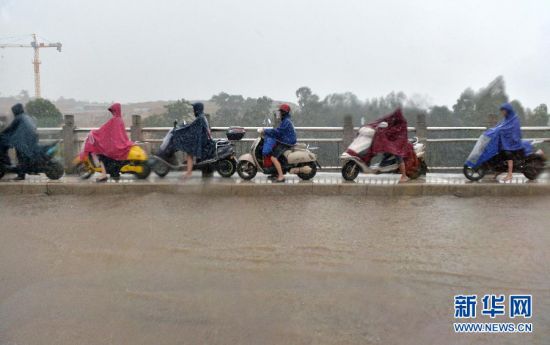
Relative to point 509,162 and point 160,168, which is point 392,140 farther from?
point 160,168

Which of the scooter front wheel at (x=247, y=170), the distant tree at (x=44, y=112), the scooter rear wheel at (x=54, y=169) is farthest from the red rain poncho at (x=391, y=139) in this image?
the distant tree at (x=44, y=112)

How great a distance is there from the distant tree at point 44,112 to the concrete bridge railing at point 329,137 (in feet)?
0.59

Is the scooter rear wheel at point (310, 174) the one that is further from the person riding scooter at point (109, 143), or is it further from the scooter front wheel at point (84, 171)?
the scooter front wheel at point (84, 171)

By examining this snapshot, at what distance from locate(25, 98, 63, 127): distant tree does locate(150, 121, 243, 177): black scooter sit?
9.14 ft

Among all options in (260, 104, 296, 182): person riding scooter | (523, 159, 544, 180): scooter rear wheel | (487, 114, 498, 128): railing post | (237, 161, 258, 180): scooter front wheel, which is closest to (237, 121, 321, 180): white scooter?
(237, 161, 258, 180): scooter front wheel

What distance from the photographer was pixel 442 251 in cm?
637

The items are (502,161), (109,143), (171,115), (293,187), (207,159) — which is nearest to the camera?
(293,187)

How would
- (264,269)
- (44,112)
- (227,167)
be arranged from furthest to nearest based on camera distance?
(44,112) < (227,167) < (264,269)

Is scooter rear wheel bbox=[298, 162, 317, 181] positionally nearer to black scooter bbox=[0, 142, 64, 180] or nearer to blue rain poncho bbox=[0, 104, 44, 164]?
black scooter bbox=[0, 142, 64, 180]

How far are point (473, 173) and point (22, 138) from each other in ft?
28.8

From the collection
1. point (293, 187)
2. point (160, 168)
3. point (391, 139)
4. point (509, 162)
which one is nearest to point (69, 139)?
point (160, 168)

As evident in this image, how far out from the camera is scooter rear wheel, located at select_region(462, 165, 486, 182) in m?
11.0

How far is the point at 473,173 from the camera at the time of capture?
439 inches

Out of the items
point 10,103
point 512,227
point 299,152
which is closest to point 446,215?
point 512,227
